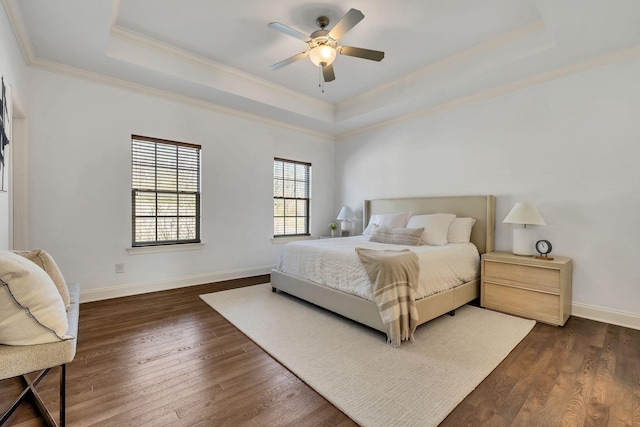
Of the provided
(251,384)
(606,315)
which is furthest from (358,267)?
(606,315)

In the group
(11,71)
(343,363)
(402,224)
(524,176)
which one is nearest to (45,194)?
(11,71)

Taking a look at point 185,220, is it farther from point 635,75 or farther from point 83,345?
point 635,75

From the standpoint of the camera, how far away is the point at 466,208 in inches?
156

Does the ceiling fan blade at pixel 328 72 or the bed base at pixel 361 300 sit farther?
the ceiling fan blade at pixel 328 72

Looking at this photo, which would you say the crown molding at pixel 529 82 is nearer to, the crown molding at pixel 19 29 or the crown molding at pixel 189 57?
the crown molding at pixel 189 57

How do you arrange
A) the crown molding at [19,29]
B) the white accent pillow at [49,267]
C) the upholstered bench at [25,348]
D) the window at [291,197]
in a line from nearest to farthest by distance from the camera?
the upholstered bench at [25,348] → the white accent pillow at [49,267] → the crown molding at [19,29] → the window at [291,197]

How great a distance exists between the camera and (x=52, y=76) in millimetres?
3252

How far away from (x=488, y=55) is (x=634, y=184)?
194 centimetres

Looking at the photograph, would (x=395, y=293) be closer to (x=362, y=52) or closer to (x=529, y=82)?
(x=362, y=52)

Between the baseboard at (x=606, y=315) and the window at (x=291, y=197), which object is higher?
the window at (x=291, y=197)

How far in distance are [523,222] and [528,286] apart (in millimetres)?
665

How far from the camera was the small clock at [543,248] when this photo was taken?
3.04 meters

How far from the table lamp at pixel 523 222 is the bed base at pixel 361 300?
61 cm

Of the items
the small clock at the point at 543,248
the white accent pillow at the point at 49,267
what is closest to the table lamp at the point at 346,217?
the small clock at the point at 543,248
